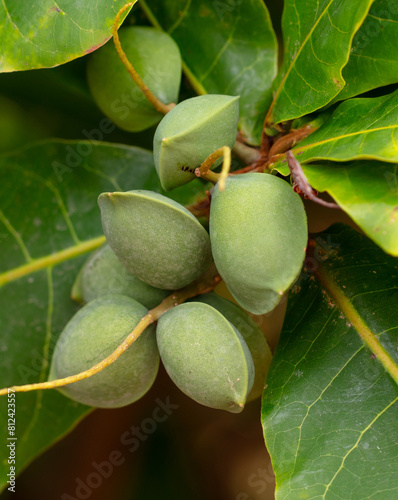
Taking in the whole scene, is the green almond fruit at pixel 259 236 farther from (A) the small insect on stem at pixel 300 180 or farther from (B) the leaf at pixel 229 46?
(B) the leaf at pixel 229 46

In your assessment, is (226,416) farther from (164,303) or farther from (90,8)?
(90,8)

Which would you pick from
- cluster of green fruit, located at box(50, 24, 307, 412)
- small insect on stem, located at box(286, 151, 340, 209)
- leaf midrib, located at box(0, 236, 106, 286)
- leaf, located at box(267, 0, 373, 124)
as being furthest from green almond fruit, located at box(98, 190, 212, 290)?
leaf midrib, located at box(0, 236, 106, 286)

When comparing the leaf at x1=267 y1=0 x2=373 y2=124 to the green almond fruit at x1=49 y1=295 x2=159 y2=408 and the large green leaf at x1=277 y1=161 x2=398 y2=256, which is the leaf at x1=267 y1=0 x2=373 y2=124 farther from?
the green almond fruit at x1=49 y1=295 x2=159 y2=408

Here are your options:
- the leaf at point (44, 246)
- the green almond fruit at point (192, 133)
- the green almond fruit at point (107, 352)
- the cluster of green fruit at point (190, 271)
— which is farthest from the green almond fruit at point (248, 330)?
the leaf at point (44, 246)

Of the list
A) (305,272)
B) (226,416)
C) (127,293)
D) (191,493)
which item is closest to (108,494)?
(191,493)

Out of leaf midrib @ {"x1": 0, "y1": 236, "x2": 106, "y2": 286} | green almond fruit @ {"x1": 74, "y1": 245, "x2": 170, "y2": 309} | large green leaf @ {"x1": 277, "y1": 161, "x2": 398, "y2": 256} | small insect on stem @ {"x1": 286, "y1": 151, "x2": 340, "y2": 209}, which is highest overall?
small insect on stem @ {"x1": 286, "y1": 151, "x2": 340, "y2": 209}

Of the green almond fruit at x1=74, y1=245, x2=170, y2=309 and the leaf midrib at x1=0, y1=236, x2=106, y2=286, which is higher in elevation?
the green almond fruit at x1=74, y1=245, x2=170, y2=309
